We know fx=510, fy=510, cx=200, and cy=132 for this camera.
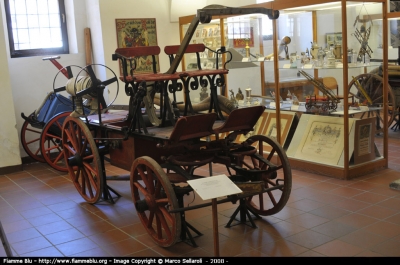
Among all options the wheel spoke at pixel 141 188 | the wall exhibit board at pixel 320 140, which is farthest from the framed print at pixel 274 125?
the wheel spoke at pixel 141 188

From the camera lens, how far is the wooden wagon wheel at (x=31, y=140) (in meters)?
7.03

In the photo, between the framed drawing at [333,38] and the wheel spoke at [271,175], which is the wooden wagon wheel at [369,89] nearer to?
the framed drawing at [333,38]

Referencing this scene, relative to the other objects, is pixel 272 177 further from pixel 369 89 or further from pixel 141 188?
pixel 369 89

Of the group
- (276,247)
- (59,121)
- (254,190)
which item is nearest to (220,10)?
(254,190)

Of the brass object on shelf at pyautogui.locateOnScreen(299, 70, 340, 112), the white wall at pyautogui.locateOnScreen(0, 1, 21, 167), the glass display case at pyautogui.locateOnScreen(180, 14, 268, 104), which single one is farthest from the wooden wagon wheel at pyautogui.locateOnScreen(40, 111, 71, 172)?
the brass object on shelf at pyautogui.locateOnScreen(299, 70, 340, 112)

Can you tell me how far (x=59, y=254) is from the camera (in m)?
3.96

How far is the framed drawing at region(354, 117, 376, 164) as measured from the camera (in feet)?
18.7

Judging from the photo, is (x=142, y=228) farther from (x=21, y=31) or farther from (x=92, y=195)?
(x=21, y=31)

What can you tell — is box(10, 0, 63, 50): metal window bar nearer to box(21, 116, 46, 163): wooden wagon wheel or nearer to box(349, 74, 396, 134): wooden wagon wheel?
box(21, 116, 46, 163): wooden wagon wheel

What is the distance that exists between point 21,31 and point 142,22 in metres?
1.76

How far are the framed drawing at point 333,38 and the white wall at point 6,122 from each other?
→ 406 cm

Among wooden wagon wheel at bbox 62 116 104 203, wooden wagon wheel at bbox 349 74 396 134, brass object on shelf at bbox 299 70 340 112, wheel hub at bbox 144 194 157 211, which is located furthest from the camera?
wooden wagon wheel at bbox 349 74 396 134

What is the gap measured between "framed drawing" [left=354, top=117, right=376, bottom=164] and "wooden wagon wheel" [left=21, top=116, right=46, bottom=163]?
409 cm

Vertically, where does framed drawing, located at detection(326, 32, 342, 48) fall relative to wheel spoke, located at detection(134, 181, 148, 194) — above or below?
above
